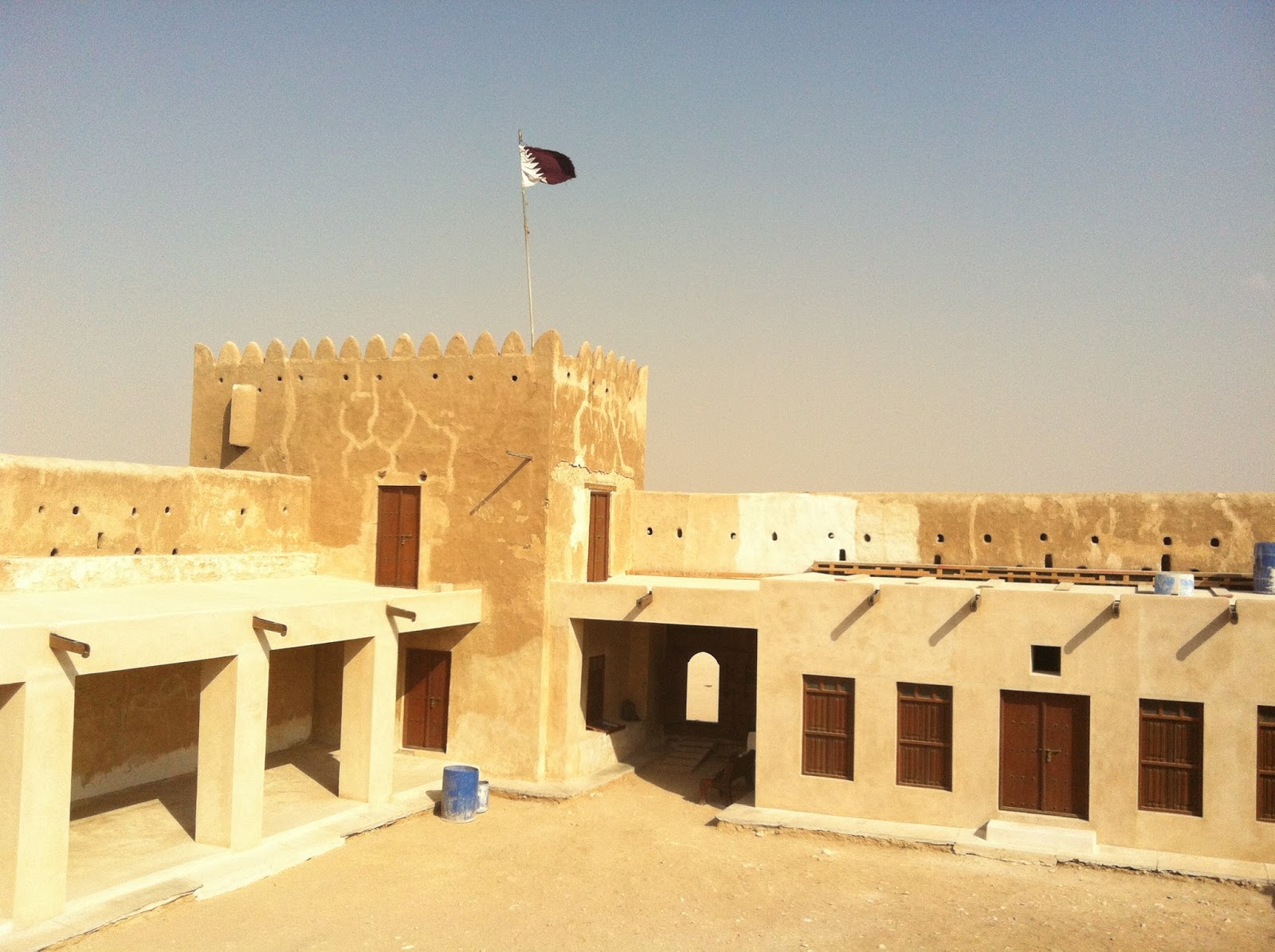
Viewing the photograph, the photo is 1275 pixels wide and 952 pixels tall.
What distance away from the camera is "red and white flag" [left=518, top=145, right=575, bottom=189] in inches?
666

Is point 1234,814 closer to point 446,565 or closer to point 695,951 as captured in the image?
point 695,951

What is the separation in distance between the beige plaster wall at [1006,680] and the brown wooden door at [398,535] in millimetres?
5859

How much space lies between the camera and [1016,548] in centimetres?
1645

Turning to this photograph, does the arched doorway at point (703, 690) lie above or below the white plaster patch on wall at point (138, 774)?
below

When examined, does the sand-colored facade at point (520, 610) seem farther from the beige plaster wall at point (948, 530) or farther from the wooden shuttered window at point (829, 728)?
the wooden shuttered window at point (829, 728)

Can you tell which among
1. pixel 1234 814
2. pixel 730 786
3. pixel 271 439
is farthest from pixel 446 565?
pixel 1234 814

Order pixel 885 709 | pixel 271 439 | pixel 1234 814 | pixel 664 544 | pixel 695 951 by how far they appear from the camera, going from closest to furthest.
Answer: pixel 695 951 < pixel 1234 814 < pixel 885 709 < pixel 271 439 < pixel 664 544

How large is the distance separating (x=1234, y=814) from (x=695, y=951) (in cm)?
687

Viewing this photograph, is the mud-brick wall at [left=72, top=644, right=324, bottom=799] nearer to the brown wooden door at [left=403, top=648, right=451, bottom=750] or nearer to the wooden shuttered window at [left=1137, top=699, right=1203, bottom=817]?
the brown wooden door at [left=403, top=648, right=451, bottom=750]

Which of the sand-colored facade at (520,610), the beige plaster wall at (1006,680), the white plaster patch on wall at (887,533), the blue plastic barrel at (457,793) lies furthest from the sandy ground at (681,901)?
the white plaster patch on wall at (887,533)

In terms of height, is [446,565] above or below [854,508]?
below

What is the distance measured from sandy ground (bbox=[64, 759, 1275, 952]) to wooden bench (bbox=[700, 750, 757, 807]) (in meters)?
1.54

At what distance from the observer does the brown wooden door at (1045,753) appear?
12422 mm

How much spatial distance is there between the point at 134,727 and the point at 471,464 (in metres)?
6.04
